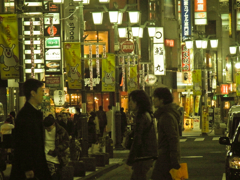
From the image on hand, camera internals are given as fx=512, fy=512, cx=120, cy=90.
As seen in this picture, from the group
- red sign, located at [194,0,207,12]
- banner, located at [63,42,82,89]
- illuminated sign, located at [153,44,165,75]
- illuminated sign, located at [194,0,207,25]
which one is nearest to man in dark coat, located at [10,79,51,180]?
banner, located at [63,42,82,89]

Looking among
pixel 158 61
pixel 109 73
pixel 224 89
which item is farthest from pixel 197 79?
pixel 224 89

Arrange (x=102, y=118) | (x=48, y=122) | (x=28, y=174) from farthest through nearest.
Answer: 1. (x=102, y=118)
2. (x=48, y=122)
3. (x=28, y=174)

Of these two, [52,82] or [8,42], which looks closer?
[8,42]

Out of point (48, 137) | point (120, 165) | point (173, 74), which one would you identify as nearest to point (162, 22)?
point (173, 74)

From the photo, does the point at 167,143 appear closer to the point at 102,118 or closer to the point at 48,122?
the point at 48,122

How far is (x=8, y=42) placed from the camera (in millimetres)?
13977

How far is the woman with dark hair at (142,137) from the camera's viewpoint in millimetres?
7484

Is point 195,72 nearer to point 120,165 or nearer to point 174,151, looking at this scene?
point 120,165

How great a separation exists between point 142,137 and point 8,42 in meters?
7.52

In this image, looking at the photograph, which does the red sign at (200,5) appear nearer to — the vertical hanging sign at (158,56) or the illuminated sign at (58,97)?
the vertical hanging sign at (158,56)

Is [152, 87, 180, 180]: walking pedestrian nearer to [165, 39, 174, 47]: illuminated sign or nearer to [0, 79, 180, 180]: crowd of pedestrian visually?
[0, 79, 180, 180]: crowd of pedestrian

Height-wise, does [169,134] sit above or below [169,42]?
below

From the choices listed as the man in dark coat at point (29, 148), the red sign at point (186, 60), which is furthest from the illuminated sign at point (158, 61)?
the man in dark coat at point (29, 148)

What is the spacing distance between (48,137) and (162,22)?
40.4 metres
